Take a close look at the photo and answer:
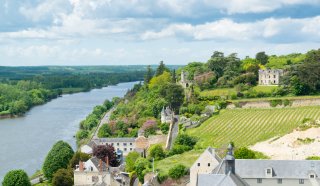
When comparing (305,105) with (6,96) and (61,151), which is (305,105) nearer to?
(61,151)

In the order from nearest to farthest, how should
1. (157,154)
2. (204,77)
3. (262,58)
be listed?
(157,154) → (204,77) → (262,58)

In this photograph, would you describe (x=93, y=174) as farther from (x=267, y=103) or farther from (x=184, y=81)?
(x=184, y=81)

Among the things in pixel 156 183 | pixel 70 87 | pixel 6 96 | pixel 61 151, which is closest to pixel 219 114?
pixel 61 151

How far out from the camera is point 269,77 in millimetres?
78188

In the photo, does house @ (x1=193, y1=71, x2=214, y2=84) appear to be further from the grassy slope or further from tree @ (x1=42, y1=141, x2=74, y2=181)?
the grassy slope

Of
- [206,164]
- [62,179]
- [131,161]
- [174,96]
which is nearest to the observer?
[206,164]

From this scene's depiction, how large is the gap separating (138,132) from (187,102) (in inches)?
358

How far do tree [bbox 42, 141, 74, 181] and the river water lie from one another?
4912 millimetres

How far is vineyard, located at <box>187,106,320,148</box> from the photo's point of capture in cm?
5112


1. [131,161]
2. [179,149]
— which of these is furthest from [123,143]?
[179,149]

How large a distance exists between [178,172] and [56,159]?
18.9m

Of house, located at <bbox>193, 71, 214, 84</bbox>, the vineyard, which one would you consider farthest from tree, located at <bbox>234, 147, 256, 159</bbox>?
house, located at <bbox>193, 71, 214, 84</bbox>

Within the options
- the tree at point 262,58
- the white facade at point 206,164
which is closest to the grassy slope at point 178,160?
the white facade at point 206,164

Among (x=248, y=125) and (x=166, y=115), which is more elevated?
(x=248, y=125)
